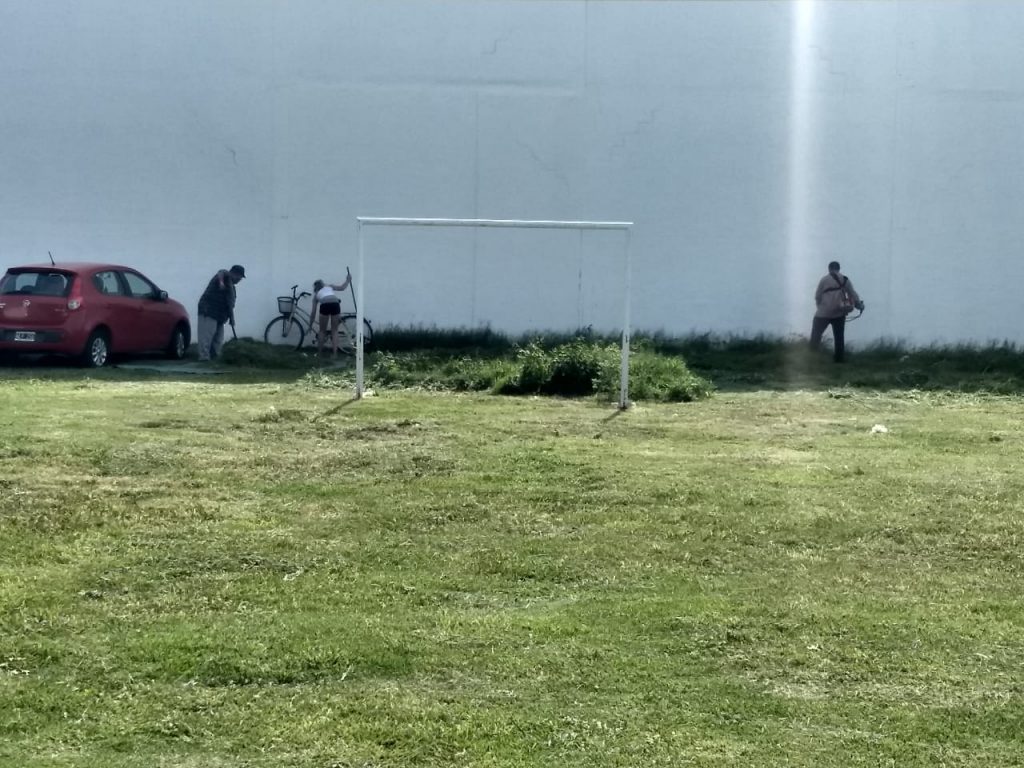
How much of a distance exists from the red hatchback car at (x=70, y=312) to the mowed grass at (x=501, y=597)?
228 inches

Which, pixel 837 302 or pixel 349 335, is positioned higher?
pixel 837 302

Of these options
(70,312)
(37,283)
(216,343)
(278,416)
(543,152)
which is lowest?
(278,416)

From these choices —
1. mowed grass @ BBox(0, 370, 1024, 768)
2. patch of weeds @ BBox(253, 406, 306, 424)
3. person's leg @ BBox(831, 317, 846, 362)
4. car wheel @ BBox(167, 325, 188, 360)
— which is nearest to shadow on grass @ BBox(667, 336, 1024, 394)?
person's leg @ BBox(831, 317, 846, 362)

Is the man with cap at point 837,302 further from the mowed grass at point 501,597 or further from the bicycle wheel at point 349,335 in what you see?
the mowed grass at point 501,597

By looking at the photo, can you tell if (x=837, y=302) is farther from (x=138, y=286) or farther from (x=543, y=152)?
(x=138, y=286)

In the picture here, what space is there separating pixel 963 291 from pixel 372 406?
1266cm

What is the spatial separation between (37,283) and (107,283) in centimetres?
99

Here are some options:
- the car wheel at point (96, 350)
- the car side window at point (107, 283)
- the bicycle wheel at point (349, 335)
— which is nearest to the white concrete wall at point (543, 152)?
the bicycle wheel at point (349, 335)

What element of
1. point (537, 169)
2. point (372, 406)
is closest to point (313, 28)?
point (537, 169)

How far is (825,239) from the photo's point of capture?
1916 cm

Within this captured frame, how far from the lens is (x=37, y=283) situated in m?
14.6

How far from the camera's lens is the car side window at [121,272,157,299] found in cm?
1595

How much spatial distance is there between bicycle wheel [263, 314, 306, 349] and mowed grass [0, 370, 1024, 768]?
9.47 m

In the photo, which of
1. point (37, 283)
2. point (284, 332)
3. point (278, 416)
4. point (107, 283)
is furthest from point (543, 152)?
point (278, 416)
